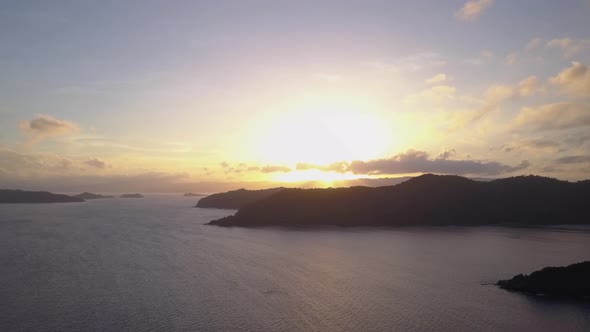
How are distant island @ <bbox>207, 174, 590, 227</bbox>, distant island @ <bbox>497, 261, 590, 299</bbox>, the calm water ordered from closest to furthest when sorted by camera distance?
the calm water → distant island @ <bbox>497, 261, 590, 299</bbox> → distant island @ <bbox>207, 174, 590, 227</bbox>

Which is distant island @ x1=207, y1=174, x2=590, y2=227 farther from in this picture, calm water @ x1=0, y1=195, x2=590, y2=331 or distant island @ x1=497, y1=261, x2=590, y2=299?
distant island @ x1=497, y1=261, x2=590, y2=299

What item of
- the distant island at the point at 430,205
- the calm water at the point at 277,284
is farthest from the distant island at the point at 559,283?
the distant island at the point at 430,205

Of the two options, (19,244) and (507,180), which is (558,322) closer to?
(19,244)

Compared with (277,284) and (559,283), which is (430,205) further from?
(277,284)

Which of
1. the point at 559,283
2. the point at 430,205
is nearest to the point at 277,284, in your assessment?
the point at 559,283

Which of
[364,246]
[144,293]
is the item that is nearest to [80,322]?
[144,293]

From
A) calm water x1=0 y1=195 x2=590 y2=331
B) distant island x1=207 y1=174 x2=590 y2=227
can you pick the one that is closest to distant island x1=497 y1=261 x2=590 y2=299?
calm water x1=0 y1=195 x2=590 y2=331
